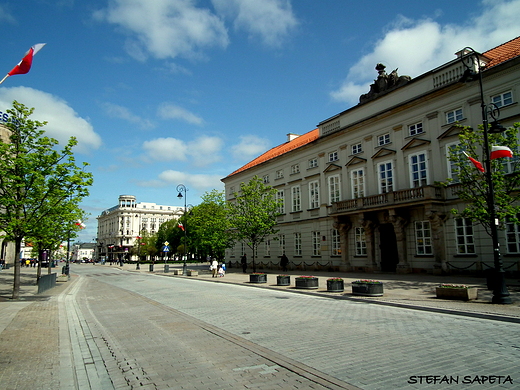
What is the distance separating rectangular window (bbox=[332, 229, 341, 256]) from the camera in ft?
111

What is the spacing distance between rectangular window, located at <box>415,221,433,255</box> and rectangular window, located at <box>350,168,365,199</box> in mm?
6041

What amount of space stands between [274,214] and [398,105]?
48.1ft

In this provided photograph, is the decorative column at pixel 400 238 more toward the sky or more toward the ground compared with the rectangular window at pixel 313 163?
more toward the ground

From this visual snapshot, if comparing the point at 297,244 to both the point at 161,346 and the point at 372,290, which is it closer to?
the point at 372,290

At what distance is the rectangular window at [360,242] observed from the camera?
3114 centimetres

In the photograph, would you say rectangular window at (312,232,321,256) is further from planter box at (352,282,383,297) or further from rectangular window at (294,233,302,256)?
planter box at (352,282,383,297)

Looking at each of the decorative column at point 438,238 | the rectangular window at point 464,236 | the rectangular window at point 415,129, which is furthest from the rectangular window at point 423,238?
the rectangular window at point 415,129

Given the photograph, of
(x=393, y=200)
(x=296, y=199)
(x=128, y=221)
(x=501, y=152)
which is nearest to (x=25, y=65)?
(x=501, y=152)

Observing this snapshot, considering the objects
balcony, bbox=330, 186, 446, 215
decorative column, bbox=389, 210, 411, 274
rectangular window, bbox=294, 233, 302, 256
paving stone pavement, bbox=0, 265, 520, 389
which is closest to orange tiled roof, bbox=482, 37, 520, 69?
balcony, bbox=330, 186, 446, 215

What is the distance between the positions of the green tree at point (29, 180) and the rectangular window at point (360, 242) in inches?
864

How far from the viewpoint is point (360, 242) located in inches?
1239

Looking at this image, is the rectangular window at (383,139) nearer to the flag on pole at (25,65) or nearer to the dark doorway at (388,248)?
the dark doorway at (388,248)

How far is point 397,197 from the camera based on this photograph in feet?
87.6

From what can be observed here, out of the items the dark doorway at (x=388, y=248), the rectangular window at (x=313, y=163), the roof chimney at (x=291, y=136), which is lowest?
the dark doorway at (x=388, y=248)
